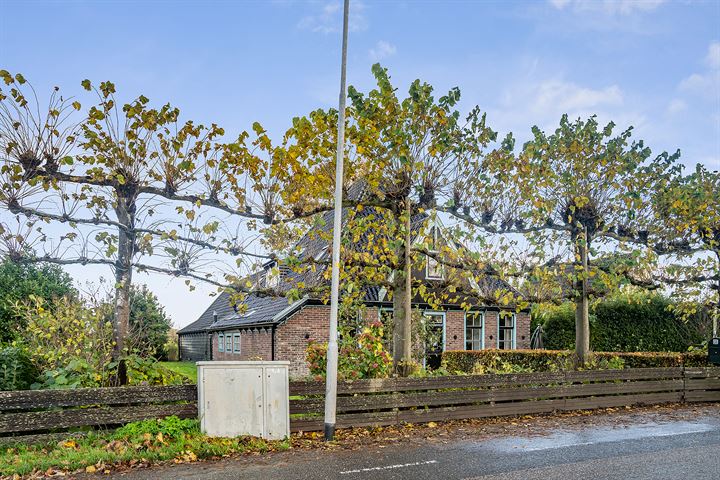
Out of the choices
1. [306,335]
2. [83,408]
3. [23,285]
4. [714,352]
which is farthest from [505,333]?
[23,285]

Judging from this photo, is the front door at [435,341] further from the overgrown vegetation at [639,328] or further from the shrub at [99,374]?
the shrub at [99,374]

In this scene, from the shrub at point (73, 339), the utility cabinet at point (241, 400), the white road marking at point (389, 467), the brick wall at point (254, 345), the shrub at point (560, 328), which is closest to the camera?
the white road marking at point (389, 467)

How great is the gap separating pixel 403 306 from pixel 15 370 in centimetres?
717

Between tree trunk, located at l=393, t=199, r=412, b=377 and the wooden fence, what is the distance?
1396 millimetres

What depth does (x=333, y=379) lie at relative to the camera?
9797mm

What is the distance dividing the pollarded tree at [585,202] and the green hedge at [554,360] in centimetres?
85

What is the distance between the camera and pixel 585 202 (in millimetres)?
15570

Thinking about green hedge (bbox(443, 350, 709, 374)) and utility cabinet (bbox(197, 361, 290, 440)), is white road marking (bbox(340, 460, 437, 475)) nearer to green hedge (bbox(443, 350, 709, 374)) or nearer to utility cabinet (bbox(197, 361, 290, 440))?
utility cabinet (bbox(197, 361, 290, 440))

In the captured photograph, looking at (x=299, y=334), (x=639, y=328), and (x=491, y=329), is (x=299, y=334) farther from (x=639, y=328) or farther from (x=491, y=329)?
(x=639, y=328)

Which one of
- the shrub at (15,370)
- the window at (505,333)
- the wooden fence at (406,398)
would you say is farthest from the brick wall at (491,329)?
the shrub at (15,370)

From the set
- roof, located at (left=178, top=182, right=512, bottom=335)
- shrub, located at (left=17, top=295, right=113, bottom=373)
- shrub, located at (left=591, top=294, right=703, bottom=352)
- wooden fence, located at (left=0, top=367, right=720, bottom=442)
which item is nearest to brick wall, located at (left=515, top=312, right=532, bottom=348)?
shrub, located at (left=591, top=294, right=703, bottom=352)

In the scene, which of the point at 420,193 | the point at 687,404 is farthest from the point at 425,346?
the point at 420,193

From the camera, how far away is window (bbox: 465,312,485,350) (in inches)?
1071

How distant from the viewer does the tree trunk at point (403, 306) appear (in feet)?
41.7
